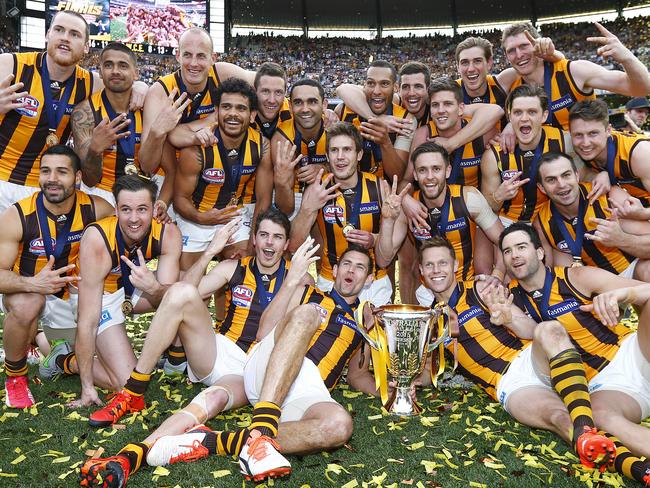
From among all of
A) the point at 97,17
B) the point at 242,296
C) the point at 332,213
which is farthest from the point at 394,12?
the point at 242,296

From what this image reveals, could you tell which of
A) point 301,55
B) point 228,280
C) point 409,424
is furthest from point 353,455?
point 301,55

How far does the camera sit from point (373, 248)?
17.8ft

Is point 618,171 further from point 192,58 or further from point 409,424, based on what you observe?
point 192,58

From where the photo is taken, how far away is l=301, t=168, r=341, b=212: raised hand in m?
5.23

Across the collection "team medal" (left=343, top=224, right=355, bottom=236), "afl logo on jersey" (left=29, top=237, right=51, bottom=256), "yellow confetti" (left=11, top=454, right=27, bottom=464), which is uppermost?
"team medal" (left=343, top=224, right=355, bottom=236)

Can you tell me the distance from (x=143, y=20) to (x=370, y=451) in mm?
32181

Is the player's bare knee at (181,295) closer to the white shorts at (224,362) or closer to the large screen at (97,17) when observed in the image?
the white shorts at (224,362)

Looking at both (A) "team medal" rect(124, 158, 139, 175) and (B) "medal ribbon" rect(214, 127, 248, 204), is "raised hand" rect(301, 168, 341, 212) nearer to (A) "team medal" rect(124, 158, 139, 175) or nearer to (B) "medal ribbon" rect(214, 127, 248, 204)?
(B) "medal ribbon" rect(214, 127, 248, 204)

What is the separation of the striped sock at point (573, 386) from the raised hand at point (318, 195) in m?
2.45

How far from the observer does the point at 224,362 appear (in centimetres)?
414

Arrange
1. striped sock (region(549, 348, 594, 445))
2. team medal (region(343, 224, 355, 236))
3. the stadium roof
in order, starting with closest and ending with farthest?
striped sock (region(549, 348, 594, 445))
team medal (region(343, 224, 355, 236))
the stadium roof

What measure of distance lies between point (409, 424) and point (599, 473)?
124cm

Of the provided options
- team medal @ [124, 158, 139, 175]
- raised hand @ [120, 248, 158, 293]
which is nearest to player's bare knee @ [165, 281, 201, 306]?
raised hand @ [120, 248, 158, 293]

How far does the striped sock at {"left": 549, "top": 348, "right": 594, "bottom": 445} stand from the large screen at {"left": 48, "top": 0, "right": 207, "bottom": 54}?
3109 centimetres
